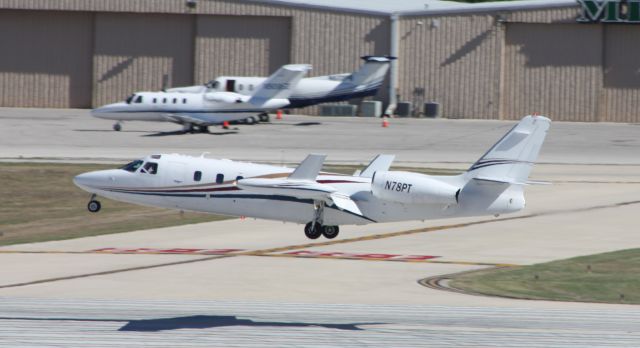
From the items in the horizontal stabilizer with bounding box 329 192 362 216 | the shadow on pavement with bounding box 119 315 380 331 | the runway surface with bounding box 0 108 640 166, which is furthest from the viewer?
the runway surface with bounding box 0 108 640 166

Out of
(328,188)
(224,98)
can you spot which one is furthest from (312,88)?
(328,188)

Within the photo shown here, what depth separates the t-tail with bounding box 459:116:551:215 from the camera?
41.1 meters

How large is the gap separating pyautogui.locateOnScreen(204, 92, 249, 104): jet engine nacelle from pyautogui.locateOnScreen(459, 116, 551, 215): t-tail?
4924 cm

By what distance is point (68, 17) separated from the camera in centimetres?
10631

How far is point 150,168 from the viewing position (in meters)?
49.3

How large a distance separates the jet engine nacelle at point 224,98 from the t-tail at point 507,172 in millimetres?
49243

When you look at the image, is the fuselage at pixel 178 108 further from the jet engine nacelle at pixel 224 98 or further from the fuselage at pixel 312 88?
the fuselage at pixel 312 88

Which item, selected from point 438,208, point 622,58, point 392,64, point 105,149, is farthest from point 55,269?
point 622,58

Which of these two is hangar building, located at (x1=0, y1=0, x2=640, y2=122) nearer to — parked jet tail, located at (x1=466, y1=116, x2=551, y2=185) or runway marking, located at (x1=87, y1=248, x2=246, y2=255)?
runway marking, located at (x1=87, y1=248, x2=246, y2=255)

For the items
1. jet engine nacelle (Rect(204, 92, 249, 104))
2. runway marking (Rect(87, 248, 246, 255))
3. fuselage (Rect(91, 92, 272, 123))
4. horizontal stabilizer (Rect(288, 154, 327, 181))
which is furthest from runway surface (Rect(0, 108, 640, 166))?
horizontal stabilizer (Rect(288, 154, 327, 181))

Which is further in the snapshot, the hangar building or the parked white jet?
the hangar building

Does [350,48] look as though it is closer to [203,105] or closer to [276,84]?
[276,84]

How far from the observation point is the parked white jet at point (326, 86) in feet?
313

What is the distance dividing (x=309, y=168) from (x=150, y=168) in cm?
A: 858
